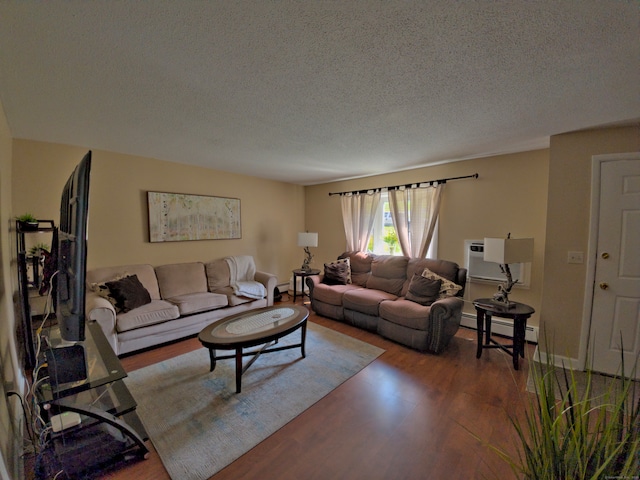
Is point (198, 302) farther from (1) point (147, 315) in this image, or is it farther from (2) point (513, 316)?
(2) point (513, 316)

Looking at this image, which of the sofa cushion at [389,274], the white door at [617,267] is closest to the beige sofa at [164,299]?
the sofa cushion at [389,274]

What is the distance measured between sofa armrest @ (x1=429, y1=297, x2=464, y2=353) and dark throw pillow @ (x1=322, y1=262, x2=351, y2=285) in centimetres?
162

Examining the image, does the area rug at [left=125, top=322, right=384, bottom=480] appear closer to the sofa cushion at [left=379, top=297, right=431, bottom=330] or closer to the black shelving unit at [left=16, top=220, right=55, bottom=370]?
the sofa cushion at [left=379, top=297, right=431, bottom=330]

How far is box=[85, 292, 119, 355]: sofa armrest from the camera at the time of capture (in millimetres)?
2543

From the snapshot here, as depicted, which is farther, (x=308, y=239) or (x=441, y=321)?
(x=308, y=239)

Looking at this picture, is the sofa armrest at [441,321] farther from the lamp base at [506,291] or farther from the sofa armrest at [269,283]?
the sofa armrest at [269,283]

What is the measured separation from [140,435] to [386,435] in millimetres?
1644

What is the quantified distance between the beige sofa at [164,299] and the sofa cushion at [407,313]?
188 cm

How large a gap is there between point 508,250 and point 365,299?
171 cm

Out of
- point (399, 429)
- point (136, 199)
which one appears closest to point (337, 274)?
point (399, 429)

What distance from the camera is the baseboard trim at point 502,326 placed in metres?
3.13

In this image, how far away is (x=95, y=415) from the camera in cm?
145

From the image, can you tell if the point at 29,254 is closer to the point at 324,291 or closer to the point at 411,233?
the point at 324,291

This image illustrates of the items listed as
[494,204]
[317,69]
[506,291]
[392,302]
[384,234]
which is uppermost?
[317,69]
